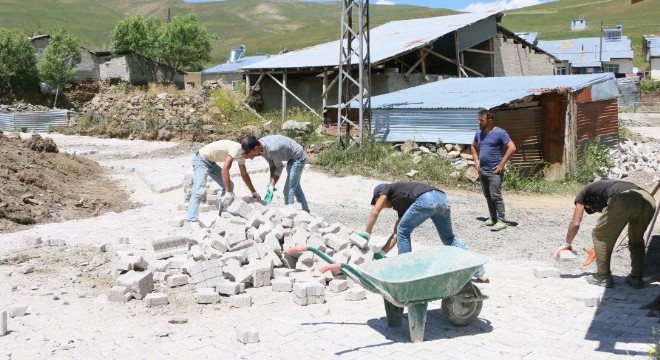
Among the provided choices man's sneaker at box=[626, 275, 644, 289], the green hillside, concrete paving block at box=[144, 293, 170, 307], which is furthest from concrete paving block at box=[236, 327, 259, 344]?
the green hillside

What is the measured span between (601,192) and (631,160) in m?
12.0

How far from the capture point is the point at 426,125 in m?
16.4

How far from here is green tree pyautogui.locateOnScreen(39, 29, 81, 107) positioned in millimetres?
40000

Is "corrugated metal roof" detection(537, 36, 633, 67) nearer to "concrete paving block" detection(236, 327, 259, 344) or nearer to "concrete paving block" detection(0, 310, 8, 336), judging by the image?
"concrete paving block" detection(236, 327, 259, 344)

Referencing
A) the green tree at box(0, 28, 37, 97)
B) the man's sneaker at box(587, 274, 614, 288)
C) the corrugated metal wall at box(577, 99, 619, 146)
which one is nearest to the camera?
the man's sneaker at box(587, 274, 614, 288)

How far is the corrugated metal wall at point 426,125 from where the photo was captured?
15523 mm

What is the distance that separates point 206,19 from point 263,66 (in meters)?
135

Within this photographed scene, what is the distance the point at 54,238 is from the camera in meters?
9.61

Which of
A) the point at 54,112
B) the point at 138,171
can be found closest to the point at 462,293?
the point at 138,171

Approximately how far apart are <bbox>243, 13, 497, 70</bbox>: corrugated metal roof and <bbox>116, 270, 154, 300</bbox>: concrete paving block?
1533 cm

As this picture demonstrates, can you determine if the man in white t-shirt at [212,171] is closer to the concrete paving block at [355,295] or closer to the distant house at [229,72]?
the concrete paving block at [355,295]

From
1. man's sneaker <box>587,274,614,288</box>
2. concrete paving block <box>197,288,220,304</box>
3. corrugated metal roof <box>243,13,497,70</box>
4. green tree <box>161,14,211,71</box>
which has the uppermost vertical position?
green tree <box>161,14,211,71</box>

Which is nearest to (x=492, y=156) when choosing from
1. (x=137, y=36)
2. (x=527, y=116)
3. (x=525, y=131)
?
(x=525, y=131)

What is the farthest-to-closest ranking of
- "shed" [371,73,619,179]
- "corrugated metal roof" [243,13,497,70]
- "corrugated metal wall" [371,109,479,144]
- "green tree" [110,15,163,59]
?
"green tree" [110,15,163,59], "corrugated metal roof" [243,13,497,70], "corrugated metal wall" [371,109,479,144], "shed" [371,73,619,179]
